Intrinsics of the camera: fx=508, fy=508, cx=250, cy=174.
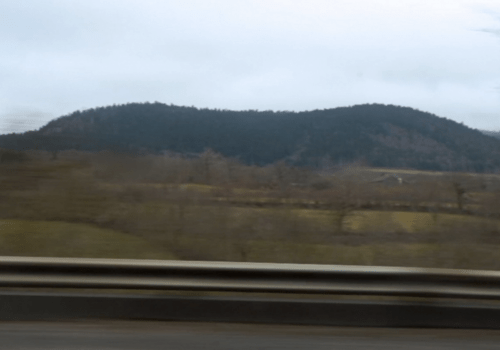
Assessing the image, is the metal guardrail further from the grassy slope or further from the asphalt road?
the grassy slope

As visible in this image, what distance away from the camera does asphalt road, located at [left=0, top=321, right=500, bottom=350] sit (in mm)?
3996

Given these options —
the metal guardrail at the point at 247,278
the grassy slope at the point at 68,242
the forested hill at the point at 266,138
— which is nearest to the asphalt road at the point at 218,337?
the metal guardrail at the point at 247,278

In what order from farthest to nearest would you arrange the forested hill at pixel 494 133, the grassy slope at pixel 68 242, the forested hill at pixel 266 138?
the forested hill at pixel 494 133 < the forested hill at pixel 266 138 < the grassy slope at pixel 68 242

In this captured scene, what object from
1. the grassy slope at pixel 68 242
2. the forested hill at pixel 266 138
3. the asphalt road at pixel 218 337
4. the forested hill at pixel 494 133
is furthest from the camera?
the forested hill at pixel 494 133

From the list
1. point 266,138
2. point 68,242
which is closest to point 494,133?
point 266,138

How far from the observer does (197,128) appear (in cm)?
805

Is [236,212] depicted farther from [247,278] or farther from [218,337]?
[218,337]

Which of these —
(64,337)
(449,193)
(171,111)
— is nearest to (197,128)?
(171,111)

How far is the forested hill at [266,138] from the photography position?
21.7ft

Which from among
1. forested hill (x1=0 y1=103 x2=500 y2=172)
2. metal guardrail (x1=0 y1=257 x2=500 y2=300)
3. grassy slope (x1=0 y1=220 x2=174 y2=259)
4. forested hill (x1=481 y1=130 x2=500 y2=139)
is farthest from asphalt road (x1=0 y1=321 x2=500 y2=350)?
forested hill (x1=481 y1=130 x2=500 y2=139)

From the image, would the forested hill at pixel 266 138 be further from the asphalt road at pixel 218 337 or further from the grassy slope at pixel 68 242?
the asphalt road at pixel 218 337

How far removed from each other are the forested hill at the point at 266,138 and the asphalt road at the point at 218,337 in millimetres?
2680

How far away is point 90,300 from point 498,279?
366 cm

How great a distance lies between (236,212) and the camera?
609 centimetres
